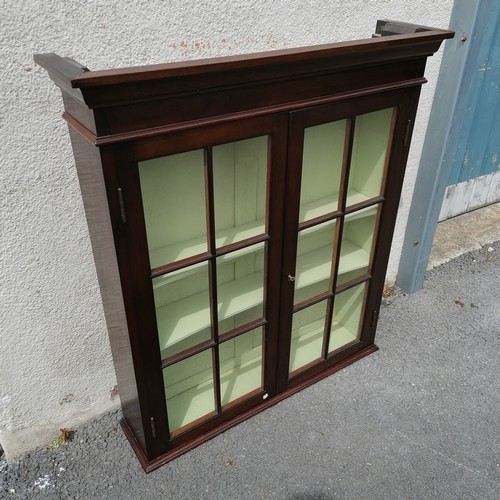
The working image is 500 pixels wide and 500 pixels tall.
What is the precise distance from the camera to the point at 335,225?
74.9 inches

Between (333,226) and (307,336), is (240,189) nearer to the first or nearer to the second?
(333,226)

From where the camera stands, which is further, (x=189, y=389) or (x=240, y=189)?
(x=189, y=389)

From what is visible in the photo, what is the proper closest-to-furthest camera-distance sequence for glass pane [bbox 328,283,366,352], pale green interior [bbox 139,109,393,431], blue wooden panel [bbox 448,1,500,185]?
1. pale green interior [bbox 139,109,393,431]
2. glass pane [bbox 328,283,366,352]
3. blue wooden panel [bbox 448,1,500,185]

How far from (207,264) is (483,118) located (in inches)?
86.1

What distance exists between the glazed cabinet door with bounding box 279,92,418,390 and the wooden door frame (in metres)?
0.56

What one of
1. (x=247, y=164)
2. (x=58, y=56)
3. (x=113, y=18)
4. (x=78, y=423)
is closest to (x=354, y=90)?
(x=247, y=164)

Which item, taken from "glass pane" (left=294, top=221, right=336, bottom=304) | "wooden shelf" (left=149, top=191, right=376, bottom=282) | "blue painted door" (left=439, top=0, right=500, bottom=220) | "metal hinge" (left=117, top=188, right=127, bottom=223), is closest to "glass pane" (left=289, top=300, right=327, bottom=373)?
"glass pane" (left=294, top=221, right=336, bottom=304)

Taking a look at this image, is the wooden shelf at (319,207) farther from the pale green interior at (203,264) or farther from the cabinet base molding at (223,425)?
the cabinet base molding at (223,425)

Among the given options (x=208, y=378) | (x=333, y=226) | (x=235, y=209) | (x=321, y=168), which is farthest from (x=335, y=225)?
(x=208, y=378)

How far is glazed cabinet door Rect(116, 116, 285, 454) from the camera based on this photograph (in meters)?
1.44

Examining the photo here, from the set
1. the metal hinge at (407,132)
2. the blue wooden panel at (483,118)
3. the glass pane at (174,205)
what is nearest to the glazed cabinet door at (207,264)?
the glass pane at (174,205)

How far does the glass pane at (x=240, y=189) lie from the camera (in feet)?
5.17

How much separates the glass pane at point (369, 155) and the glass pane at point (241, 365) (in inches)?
27.7

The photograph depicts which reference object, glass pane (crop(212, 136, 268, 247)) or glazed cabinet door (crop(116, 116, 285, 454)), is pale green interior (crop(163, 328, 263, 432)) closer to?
glazed cabinet door (crop(116, 116, 285, 454))
